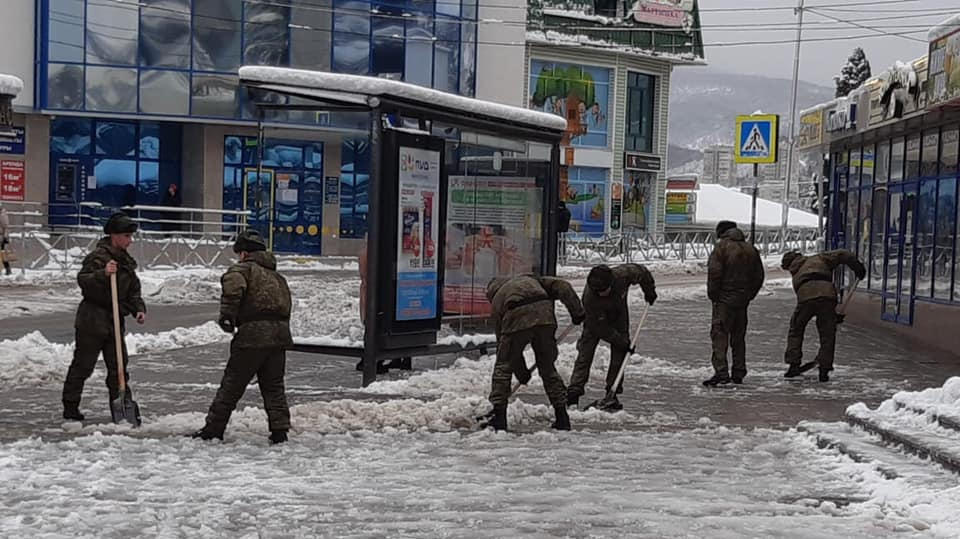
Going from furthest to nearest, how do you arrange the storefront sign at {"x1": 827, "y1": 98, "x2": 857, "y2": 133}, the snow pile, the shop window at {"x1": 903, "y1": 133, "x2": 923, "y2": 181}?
1. the storefront sign at {"x1": 827, "y1": 98, "x2": 857, "y2": 133}
2. the shop window at {"x1": 903, "y1": 133, "x2": 923, "y2": 181}
3. the snow pile

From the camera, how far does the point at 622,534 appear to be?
23.0ft

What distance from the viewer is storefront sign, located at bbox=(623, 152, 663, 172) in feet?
158

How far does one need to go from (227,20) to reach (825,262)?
25.6m

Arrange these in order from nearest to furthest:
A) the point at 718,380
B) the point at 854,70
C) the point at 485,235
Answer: the point at 718,380, the point at 485,235, the point at 854,70

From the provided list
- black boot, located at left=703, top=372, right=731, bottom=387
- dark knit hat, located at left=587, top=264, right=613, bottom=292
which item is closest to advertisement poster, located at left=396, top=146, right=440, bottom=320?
dark knit hat, located at left=587, top=264, right=613, bottom=292

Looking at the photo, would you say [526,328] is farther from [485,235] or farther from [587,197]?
[587,197]

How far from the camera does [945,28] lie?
15.0 meters

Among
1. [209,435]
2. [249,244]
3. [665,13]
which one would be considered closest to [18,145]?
[665,13]

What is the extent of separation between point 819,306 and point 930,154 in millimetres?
5723

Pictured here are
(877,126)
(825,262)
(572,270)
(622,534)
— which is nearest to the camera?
(622,534)

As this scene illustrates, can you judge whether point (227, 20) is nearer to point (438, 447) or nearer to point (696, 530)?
point (438, 447)

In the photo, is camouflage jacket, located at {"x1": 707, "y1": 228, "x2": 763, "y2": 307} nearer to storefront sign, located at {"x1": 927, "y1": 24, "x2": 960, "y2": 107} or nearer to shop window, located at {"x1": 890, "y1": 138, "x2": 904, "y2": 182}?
storefront sign, located at {"x1": 927, "y1": 24, "x2": 960, "y2": 107}

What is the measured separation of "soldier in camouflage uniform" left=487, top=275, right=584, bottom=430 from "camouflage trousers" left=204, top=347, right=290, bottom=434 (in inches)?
67.1

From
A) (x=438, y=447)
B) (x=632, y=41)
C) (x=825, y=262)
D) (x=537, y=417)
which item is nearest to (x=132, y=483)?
(x=438, y=447)
